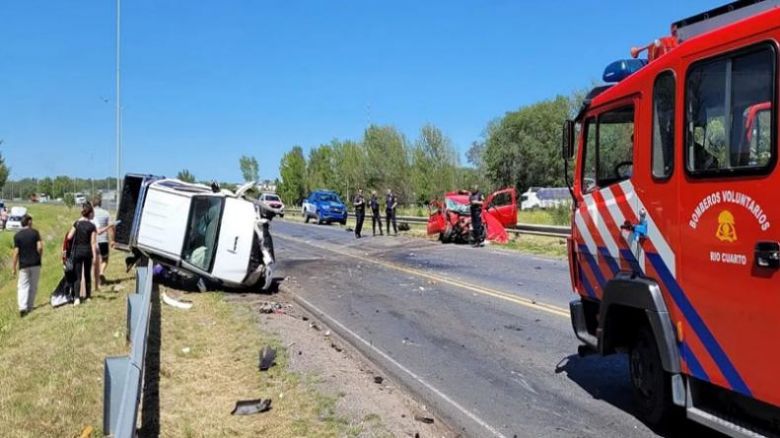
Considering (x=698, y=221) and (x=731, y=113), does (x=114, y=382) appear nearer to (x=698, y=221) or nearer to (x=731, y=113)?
(x=698, y=221)

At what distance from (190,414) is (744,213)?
460 cm

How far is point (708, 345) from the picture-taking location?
422 centimetres

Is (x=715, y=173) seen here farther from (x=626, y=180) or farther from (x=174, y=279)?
(x=174, y=279)

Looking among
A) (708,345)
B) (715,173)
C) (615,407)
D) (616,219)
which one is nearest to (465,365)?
(615,407)

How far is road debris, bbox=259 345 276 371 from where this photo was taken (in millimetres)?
7126

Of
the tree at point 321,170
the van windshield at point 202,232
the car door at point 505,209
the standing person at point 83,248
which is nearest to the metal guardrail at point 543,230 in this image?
the car door at point 505,209

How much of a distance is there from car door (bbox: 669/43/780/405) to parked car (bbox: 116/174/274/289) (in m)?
9.49

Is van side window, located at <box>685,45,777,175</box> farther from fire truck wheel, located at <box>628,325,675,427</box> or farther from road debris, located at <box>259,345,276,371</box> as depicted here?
road debris, located at <box>259,345,276,371</box>

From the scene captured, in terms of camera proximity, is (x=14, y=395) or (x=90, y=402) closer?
(x=90, y=402)

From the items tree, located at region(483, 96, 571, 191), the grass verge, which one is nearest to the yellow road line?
the grass verge

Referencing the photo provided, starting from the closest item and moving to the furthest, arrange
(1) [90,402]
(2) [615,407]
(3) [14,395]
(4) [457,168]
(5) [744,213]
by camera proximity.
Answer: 1. (5) [744,213]
2. (2) [615,407]
3. (1) [90,402]
4. (3) [14,395]
5. (4) [457,168]

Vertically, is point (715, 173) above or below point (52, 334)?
above

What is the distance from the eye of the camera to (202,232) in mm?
12773

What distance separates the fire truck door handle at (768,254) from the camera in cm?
364
